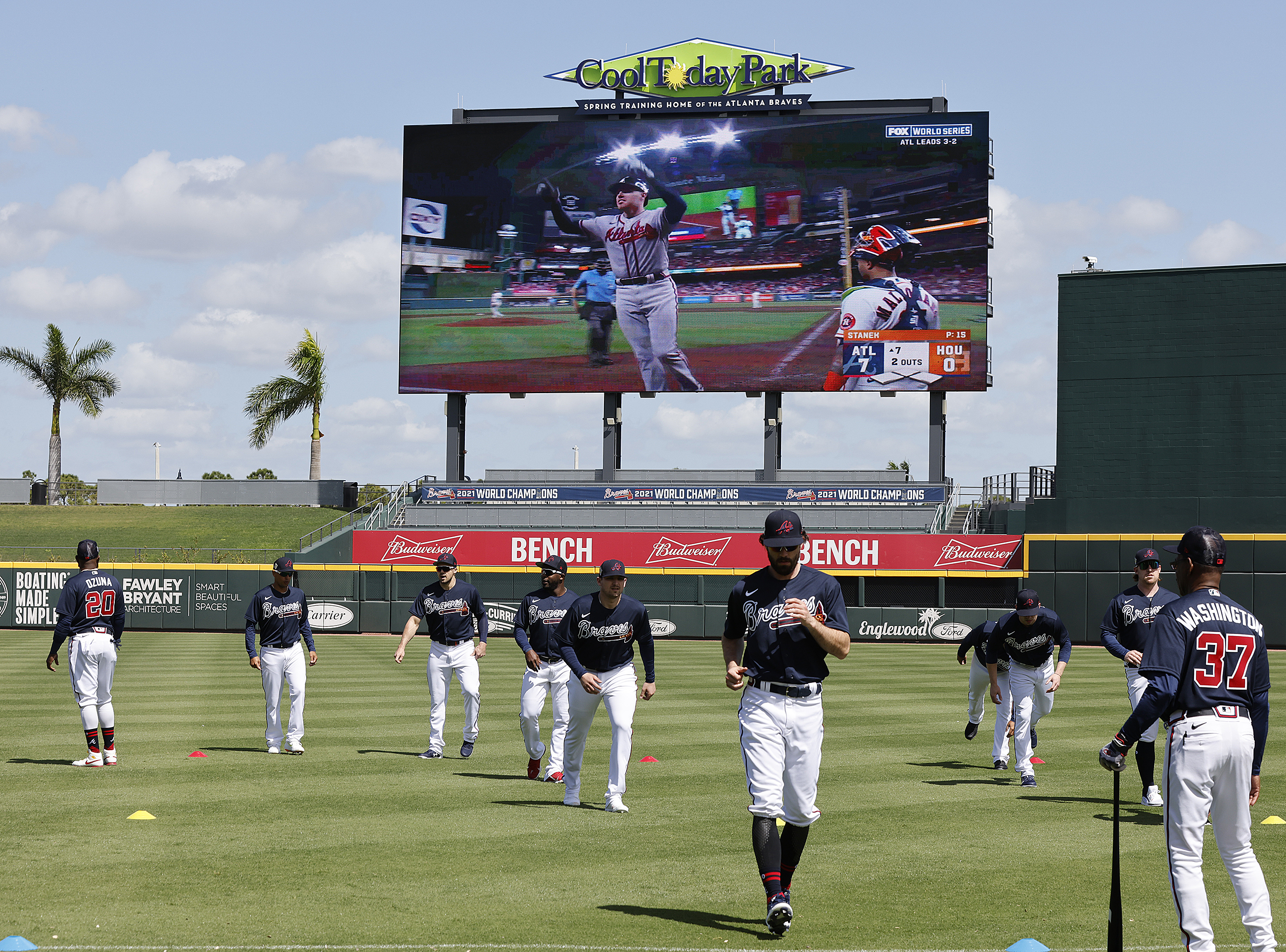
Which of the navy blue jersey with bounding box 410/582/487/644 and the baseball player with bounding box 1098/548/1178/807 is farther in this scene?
the navy blue jersey with bounding box 410/582/487/644

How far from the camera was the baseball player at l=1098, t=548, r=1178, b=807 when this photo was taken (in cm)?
1134

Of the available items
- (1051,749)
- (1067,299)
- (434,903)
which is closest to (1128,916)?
(434,903)

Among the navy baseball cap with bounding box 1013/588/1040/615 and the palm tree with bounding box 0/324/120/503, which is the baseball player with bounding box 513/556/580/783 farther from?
the palm tree with bounding box 0/324/120/503

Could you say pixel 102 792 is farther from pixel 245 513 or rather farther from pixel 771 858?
pixel 245 513

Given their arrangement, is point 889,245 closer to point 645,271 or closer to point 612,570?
point 645,271

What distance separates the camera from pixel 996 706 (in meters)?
14.7

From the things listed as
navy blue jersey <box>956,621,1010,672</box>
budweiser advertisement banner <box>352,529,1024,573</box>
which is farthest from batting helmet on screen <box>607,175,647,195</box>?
navy blue jersey <box>956,621,1010,672</box>

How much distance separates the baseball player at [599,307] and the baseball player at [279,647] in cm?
3141

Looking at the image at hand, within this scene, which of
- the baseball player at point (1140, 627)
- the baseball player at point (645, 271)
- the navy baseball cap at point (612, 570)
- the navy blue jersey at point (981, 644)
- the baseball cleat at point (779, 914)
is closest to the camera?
the baseball cleat at point (779, 914)

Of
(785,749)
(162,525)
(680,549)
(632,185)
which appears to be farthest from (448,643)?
(162,525)

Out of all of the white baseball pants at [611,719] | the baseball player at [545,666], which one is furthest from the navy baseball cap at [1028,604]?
the baseball player at [545,666]

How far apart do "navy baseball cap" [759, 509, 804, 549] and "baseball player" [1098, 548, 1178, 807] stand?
5141 millimetres

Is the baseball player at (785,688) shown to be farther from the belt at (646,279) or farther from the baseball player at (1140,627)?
the belt at (646,279)

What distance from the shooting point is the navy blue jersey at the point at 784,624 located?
738 centimetres
